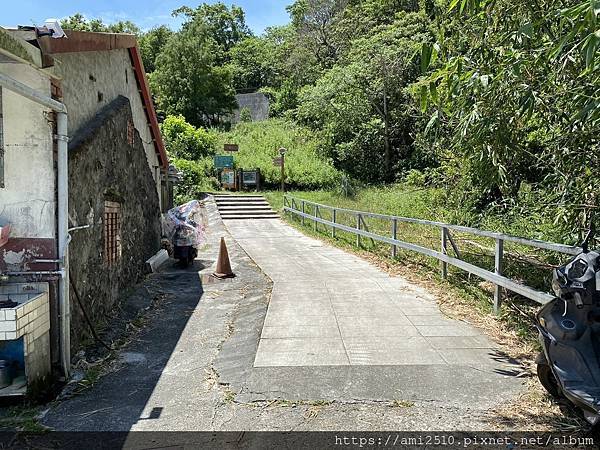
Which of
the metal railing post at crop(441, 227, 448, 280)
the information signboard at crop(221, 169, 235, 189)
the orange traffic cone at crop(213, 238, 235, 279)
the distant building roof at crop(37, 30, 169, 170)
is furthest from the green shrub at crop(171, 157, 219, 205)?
the metal railing post at crop(441, 227, 448, 280)

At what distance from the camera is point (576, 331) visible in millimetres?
3213

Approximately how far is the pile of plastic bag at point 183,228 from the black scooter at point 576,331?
302 inches

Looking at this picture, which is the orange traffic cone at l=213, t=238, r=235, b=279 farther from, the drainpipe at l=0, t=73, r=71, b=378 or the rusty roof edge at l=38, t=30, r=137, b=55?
the drainpipe at l=0, t=73, r=71, b=378

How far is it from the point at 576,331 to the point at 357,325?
9.17 ft

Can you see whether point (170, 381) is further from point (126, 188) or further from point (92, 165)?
point (126, 188)

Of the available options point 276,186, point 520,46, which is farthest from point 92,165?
point 276,186

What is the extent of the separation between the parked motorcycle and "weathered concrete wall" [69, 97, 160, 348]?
0.85 metres

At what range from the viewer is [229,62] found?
6041cm

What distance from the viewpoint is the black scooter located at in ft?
10.1

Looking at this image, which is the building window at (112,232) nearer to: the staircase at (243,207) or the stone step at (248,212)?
the staircase at (243,207)

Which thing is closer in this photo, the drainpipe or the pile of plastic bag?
the drainpipe

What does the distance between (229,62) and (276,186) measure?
1568 inches

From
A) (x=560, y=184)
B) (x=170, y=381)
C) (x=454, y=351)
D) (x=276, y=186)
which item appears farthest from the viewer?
(x=276, y=186)

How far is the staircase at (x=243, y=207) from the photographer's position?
2011 cm
